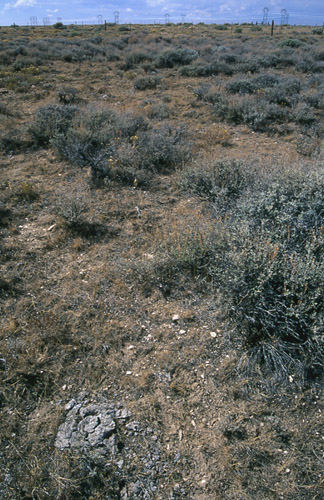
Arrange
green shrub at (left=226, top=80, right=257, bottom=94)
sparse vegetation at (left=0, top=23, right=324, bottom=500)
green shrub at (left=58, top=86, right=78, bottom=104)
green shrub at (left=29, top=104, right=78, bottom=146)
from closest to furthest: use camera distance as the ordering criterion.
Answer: sparse vegetation at (left=0, top=23, right=324, bottom=500) → green shrub at (left=29, top=104, right=78, bottom=146) → green shrub at (left=58, top=86, right=78, bottom=104) → green shrub at (left=226, top=80, right=257, bottom=94)

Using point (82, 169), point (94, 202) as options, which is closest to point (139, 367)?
point (94, 202)

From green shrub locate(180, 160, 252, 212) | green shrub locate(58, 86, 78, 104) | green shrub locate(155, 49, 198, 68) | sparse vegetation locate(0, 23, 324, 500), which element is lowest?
sparse vegetation locate(0, 23, 324, 500)

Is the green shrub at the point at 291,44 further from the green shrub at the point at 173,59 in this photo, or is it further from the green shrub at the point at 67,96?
the green shrub at the point at 67,96

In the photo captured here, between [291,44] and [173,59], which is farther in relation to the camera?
[291,44]

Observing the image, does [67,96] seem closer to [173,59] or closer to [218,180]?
[218,180]

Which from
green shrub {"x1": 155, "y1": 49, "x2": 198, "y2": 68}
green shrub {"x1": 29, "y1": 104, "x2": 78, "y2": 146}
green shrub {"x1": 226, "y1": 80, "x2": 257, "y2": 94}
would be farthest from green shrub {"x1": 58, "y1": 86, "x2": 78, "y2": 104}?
green shrub {"x1": 155, "y1": 49, "x2": 198, "y2": 68}

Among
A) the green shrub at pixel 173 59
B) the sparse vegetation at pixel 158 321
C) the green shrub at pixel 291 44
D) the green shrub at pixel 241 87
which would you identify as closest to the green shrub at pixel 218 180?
the sparse vegetation at pixel 158 321

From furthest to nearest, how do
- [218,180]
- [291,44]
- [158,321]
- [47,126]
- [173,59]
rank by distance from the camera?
[291,44] < [173,59] < [47,126] < [218,180] < [158,321]

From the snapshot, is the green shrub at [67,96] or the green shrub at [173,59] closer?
the green shrub at [67,96]

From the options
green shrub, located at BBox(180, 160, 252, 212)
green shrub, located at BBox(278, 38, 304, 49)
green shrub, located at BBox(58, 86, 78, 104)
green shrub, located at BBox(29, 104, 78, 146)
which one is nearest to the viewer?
green shrub, located at BBox(180, 160, 252, 212)

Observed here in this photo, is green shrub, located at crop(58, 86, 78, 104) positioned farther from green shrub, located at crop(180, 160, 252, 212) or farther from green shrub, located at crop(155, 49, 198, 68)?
green shrub, located at crop(155, 49, 198, 68)

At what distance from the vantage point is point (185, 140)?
719 centimetres

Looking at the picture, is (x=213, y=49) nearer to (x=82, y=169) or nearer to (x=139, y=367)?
(x=82, y=169)

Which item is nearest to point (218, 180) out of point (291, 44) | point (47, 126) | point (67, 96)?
point (47, 126)
